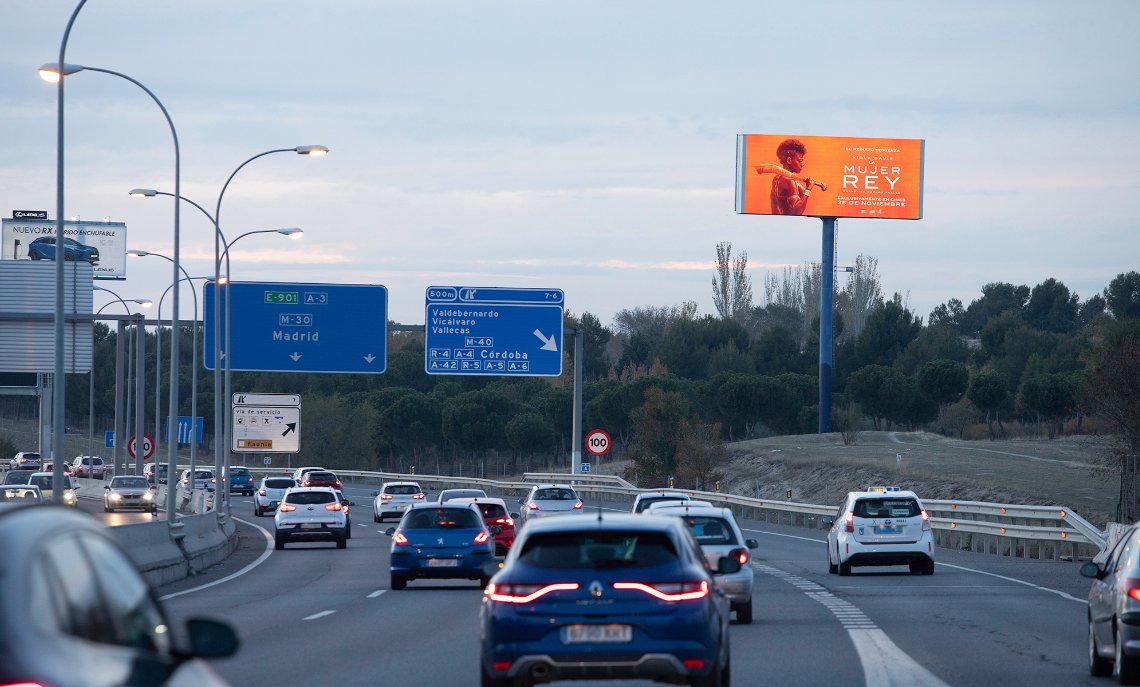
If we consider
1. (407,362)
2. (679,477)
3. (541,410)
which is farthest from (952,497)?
(407,362)

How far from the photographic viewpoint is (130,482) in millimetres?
64562

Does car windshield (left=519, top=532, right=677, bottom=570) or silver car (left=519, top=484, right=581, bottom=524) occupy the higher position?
car windshield (left=519, top=532, right=677, bottom=570)

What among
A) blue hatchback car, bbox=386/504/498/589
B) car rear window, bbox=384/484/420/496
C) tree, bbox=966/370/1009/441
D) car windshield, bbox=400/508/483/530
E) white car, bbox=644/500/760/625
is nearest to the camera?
white car, bbox=644/500/760/625

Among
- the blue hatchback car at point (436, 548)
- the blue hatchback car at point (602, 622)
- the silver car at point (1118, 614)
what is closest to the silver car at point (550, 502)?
the blue hatchback car at point (436, 548)

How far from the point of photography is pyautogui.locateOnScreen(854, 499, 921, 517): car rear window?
29.1 m

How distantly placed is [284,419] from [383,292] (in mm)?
13777

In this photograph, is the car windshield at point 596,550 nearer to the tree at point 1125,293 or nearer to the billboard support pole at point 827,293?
the billboard support pole at point 827,293

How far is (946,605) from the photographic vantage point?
22.7m

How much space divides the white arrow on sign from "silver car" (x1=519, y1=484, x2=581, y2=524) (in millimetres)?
8644

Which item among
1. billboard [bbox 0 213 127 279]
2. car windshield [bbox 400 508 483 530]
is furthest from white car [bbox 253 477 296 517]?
billboard [bbox 0 213 127 279]

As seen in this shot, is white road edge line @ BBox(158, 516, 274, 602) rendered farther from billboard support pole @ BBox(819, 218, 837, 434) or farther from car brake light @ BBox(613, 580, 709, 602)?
billboard support pole @ BBox(819, 218, 837, 434)

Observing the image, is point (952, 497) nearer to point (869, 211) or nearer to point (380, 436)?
point (869, 211)

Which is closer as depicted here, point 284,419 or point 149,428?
point 284,419

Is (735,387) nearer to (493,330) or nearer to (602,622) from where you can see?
(493,330)
